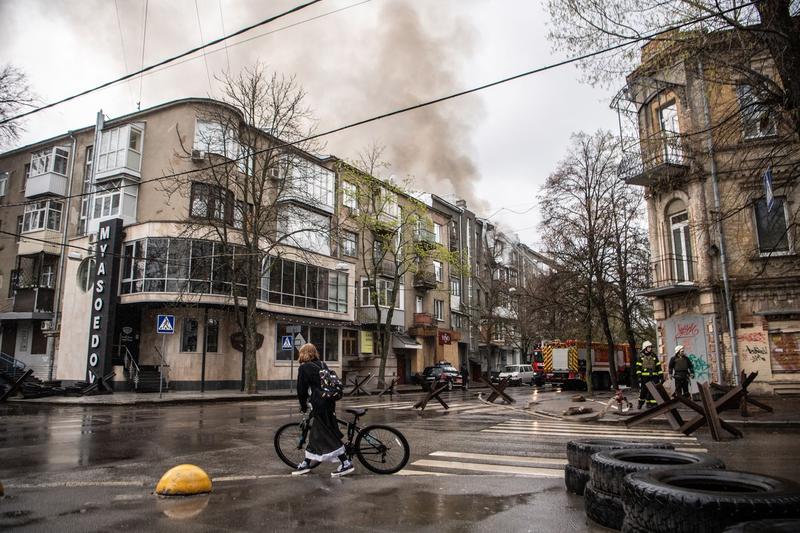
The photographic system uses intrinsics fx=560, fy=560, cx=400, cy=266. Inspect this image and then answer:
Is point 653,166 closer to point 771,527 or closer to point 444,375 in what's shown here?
point 771,527

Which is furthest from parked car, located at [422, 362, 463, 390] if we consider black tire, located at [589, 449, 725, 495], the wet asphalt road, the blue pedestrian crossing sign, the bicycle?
black tire, located at [589, 449, 725, 495]

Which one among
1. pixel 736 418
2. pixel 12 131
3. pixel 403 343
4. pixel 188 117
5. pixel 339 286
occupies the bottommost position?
pixel 736 418

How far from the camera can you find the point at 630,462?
5.02m

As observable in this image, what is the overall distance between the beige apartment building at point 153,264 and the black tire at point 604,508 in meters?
21.6

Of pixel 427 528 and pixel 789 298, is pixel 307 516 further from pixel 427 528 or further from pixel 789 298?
pixel 789 298

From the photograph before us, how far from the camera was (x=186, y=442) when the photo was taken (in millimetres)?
10383

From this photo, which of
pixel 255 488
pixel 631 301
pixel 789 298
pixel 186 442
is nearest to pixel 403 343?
pixel 631 301

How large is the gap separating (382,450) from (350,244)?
118ft

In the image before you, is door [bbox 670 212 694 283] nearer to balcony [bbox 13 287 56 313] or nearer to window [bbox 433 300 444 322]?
window [bbox 433 300 444 322]

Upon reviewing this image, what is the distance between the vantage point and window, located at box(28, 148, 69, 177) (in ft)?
114

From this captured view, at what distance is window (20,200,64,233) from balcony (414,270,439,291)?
25896 mm

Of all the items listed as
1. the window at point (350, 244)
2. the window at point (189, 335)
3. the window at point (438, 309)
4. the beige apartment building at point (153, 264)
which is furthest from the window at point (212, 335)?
the window at point (438, 309)

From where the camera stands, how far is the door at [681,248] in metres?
22.2

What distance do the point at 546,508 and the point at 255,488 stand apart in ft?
10.8
